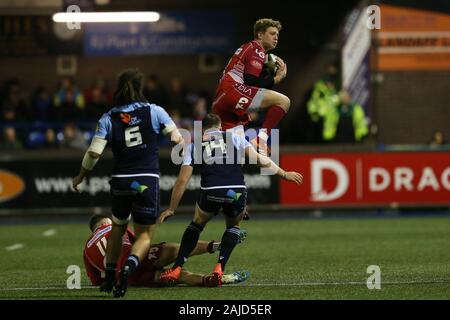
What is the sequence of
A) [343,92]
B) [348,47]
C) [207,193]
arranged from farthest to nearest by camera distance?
[348,47]
[343,92]
[207,193]

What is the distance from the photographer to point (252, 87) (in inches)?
438

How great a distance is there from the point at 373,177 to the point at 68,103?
23.3 ft

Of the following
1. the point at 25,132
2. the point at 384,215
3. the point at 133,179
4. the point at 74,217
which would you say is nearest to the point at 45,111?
the point at 25,132

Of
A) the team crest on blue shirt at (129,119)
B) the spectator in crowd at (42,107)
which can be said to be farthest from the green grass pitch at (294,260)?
the spectator in crowd at (42,107)

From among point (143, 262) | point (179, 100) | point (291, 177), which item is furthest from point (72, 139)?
point (291, 177)

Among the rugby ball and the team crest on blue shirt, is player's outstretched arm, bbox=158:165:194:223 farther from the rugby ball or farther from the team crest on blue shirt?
the rugby ball

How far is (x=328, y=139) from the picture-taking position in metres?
22.8

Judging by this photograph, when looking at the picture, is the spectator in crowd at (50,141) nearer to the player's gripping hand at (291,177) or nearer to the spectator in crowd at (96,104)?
the spectator in crowd at (96,104)

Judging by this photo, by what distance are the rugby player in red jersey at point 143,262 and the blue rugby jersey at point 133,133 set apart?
37.9 inches

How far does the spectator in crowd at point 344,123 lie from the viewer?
2256 centimetres

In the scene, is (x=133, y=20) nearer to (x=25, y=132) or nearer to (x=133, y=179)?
(x=25, y=132)

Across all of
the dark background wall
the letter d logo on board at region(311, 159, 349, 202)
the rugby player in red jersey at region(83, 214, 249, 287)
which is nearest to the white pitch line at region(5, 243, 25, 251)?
the rugby player in red jersey at region(83, 214, 249, 287)

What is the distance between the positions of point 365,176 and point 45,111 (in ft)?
24.7

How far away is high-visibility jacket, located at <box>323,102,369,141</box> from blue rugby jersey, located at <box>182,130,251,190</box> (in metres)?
12.4
